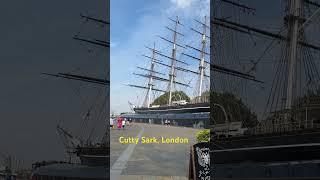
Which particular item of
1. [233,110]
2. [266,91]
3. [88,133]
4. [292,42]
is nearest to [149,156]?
[88,133]

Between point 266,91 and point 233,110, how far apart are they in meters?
0.35

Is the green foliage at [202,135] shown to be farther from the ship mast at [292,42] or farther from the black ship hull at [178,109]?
the ship mast at [292,42]

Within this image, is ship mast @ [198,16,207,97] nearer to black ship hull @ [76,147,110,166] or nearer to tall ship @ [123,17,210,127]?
tall ship @ [123,17,210,127]

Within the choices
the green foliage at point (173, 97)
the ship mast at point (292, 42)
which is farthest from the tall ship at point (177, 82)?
the ship mast at point (292, 42)

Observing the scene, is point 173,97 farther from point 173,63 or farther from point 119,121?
point 119,121

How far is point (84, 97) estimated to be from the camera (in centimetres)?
306

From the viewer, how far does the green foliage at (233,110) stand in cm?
315

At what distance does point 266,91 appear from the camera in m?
3.36

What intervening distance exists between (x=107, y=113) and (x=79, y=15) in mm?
747

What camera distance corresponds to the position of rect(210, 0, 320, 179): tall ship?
10.4 feet

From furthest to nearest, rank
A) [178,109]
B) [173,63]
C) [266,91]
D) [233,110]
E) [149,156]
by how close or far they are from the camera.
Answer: [266,91], [233,110], [178,109], [173,63], [149,156]

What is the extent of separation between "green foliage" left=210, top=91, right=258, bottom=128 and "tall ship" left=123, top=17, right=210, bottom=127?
253mm

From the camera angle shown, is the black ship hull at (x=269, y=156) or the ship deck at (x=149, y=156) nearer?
the ship deck at (x=149, y=156)

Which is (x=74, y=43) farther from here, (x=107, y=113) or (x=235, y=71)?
(x=235, y=71)
